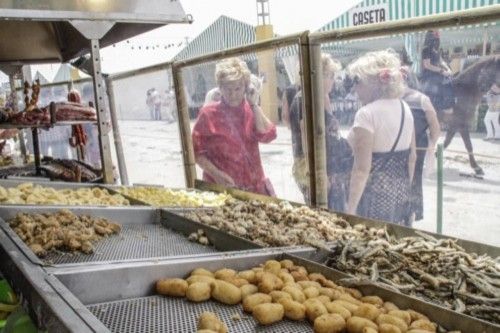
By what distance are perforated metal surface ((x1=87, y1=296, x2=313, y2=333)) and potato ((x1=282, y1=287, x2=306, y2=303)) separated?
0.11 meters

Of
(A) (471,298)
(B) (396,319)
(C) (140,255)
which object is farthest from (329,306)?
(C) (140,255)

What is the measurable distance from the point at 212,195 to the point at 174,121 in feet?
5.69

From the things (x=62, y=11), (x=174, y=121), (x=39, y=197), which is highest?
(x=62, y=11)

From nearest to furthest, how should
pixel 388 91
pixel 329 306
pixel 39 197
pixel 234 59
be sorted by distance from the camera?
pixel 329 306
pixel 388 91
pixel 39 197
pixel 234 59

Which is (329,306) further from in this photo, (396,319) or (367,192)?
(367,192)

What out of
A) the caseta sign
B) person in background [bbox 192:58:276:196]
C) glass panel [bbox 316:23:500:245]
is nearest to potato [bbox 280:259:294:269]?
glass panel [bbox 316:23:500:245]

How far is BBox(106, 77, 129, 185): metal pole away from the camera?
7363 mm

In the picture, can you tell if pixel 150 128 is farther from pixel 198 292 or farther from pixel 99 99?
pixel 198 292

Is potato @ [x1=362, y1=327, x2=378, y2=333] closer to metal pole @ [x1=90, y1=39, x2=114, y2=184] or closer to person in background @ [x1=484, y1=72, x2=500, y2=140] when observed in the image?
person in background @ [x1=484, y1=72, x2=500, y2=140]

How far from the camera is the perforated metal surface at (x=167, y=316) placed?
1.83m

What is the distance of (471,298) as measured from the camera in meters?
2.10

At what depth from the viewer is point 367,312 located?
70.7 inches

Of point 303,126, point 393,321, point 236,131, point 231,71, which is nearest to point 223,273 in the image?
point 393,321

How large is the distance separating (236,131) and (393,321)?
11.1 ft
